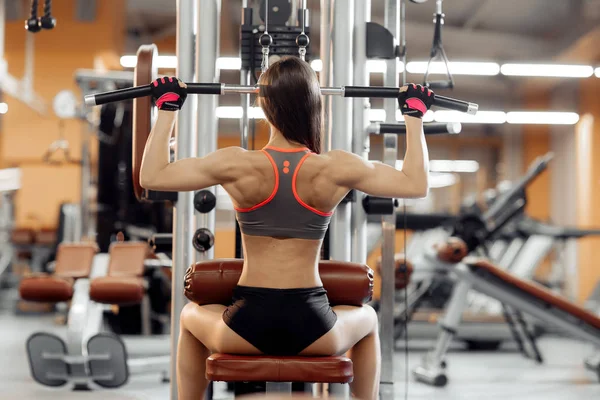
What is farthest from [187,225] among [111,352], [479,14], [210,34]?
[479,14]

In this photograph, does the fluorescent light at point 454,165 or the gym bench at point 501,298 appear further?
the fluorescent light at point 454,165

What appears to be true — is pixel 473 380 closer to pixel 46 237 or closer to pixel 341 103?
pixel 341 103

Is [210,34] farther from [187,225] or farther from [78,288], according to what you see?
[78,288]

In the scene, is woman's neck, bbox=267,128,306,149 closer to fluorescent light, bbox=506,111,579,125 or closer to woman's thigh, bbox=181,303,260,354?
woman's thigh, bbox=181,303,260,354

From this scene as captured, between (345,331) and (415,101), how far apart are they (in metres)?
0.74

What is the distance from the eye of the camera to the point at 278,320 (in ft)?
6.33

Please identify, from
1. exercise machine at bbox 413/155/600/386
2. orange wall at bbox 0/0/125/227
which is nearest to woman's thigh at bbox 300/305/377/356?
exercise machine at bbox 413/155/600/386

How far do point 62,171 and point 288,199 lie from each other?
29.1 feet

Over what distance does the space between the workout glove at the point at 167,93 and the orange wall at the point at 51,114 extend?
27.7ft

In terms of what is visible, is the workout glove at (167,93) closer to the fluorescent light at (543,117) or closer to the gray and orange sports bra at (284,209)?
the gray and orange sports bra at (284,209)

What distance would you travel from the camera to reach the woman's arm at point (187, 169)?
6.53ft

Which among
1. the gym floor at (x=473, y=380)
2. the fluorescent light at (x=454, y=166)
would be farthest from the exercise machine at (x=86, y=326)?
the fluorescent light at (x=454, y=166)

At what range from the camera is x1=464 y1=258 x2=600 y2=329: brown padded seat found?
15.4 ft

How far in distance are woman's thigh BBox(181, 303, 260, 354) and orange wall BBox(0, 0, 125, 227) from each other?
845 centimetres
